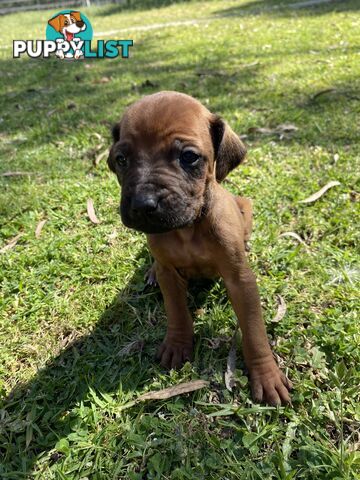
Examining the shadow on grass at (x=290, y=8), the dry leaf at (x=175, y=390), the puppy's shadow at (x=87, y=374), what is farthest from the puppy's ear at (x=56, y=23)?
the dry leaf at (x=175, y=390)

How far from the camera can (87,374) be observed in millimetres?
3031

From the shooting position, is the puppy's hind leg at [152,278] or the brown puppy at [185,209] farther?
the puppy's hind leg at [152,278]

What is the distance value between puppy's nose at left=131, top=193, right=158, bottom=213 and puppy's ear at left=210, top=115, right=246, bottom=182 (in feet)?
2.49

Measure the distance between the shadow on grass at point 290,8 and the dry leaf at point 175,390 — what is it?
529 inches

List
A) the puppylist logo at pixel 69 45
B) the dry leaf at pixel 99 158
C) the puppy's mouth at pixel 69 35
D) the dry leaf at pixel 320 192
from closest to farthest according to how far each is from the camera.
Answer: the dry leaf at pixel 320 192 < the dry leaf at pixel 99 158 < the puppylist logo at pixel 69 45 < the puppy's mouth at pixel 69 35

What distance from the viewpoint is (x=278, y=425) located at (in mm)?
2525

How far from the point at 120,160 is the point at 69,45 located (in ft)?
36.9

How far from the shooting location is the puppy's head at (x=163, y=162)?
236cm

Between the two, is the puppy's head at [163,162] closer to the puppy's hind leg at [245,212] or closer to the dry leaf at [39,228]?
the puppy's hind leg at [245,212]

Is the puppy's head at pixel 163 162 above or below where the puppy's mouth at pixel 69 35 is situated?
above

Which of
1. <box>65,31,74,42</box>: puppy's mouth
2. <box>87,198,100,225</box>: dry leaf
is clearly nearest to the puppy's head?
<box>87,198,100,225</box>: dry leaf

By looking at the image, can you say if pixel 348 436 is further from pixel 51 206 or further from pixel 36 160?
pixel 36 160

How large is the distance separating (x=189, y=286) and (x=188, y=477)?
1607 mm

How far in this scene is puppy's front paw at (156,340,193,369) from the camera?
2992 mm
